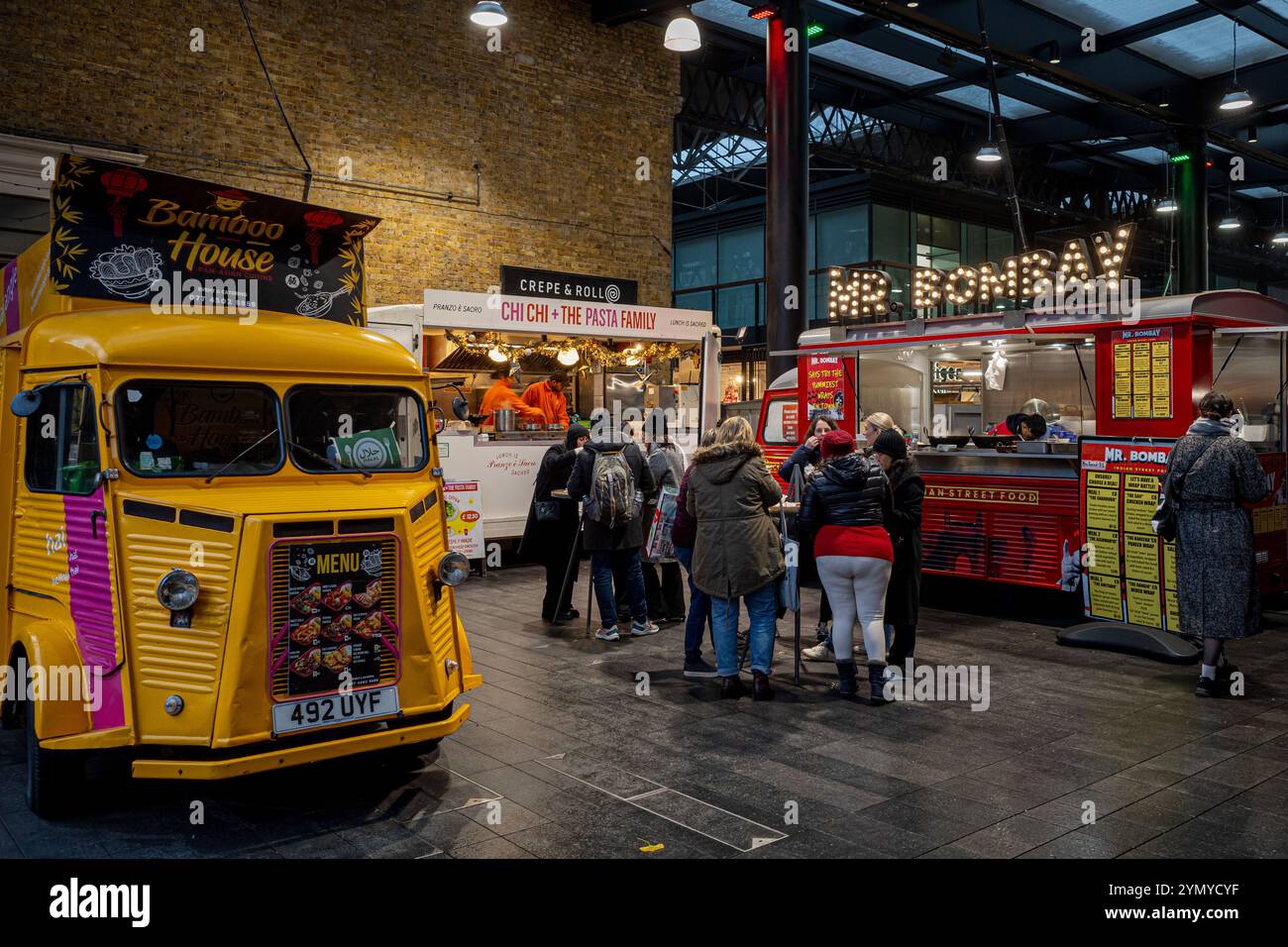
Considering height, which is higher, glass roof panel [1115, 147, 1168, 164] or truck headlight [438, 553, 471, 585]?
glass roof panel [1115, 147, 1168, 164]

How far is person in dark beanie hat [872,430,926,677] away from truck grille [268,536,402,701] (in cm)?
349

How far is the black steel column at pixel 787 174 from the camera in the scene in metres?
14.8

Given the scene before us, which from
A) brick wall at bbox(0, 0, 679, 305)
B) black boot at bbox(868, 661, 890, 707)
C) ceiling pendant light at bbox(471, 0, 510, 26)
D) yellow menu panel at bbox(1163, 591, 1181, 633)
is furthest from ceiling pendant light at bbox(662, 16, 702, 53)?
black boot at bbox(868, 661, 890, 707)

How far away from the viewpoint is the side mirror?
4.40m

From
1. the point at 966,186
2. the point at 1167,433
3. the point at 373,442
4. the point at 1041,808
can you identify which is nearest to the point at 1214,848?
the point at 1041,808

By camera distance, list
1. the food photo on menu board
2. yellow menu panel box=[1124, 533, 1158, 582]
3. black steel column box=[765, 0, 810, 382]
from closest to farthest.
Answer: the food photo on menu board
yellow menu panel box=[1124, 533, 1158, 582]
black steel column box=[765, 0, 810, 382]

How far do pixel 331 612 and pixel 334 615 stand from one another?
0.02 metres

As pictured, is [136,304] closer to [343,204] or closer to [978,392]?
[343,204]

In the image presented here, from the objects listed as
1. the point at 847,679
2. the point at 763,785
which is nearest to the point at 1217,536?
the point at 847,679

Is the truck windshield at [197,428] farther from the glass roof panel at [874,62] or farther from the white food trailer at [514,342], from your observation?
the glass roof panel at [874,62]

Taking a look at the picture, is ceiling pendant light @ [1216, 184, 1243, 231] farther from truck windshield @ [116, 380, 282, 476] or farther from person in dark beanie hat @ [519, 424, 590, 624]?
truck windshield @ [116, 380, 282, 476]

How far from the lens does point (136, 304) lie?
5301 mm

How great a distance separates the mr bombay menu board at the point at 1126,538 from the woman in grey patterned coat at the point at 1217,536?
107 centimetres
